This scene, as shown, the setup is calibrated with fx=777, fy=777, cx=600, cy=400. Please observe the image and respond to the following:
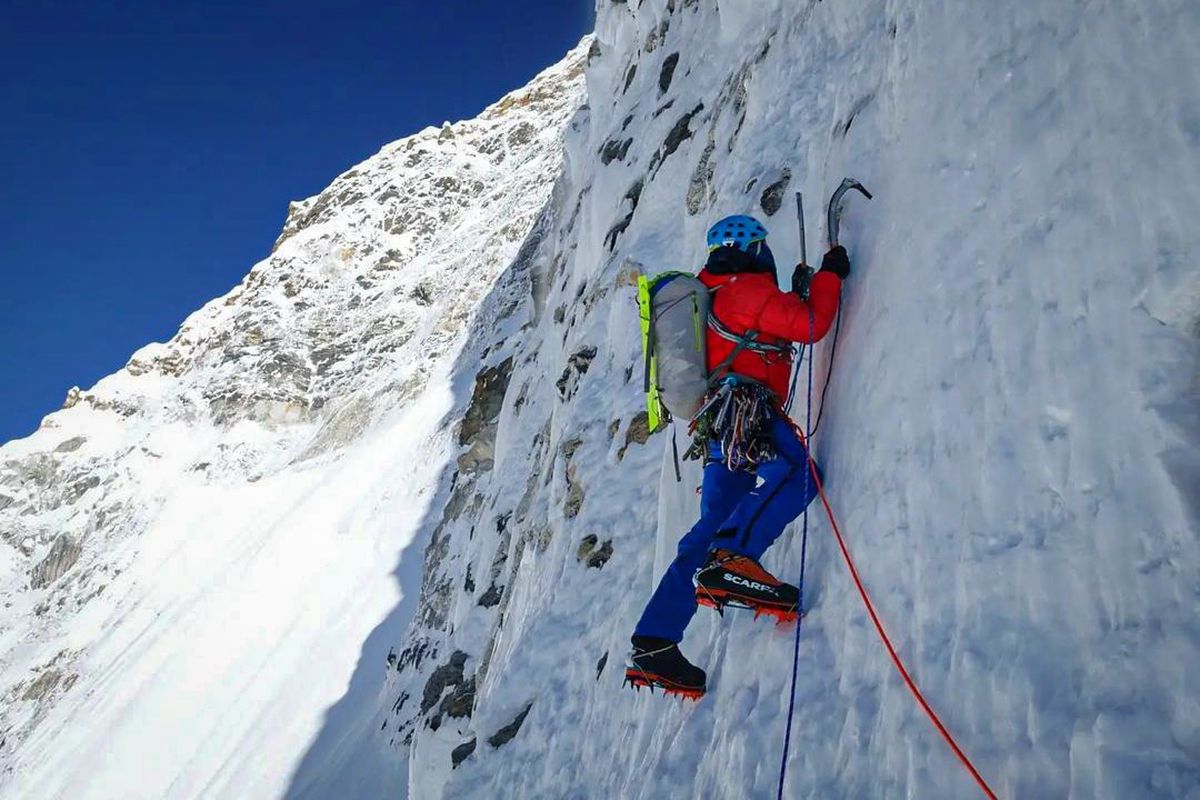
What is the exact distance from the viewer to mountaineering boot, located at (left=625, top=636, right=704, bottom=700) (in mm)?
3807

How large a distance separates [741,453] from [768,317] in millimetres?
733

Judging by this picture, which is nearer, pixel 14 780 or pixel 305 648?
pixel 305 648

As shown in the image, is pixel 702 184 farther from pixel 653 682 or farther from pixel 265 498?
pixel 265 498

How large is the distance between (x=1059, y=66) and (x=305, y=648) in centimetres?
2609

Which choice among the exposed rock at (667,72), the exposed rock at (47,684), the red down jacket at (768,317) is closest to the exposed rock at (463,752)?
the red down jacket at (768,317)

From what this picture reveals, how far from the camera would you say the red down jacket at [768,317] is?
4051 mm

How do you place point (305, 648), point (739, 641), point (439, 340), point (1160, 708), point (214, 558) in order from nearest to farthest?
1. point (1160, 708)
2. point (739, 641)
3. point (305, 648)
4. point (214, 558)
5. point (439, 340)

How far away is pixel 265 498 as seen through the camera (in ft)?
145

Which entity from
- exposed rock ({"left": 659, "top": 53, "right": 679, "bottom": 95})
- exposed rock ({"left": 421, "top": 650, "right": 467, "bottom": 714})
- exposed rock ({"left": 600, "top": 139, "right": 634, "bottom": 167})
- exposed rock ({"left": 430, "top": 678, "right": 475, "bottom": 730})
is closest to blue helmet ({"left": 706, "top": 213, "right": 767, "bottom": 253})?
exposed rock ({"left": 430, "top": 678, "right": 475, "bottom": 730})

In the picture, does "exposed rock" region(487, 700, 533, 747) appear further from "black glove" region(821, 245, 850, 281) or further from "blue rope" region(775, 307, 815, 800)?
"black glove" region(821, 245, 850, 281)

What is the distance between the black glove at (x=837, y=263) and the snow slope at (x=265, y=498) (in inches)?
541

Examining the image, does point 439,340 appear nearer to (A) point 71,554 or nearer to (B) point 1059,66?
(A) point 71,554

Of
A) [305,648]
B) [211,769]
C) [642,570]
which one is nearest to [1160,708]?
[642,570]

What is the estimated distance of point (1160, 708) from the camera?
6.32ft
